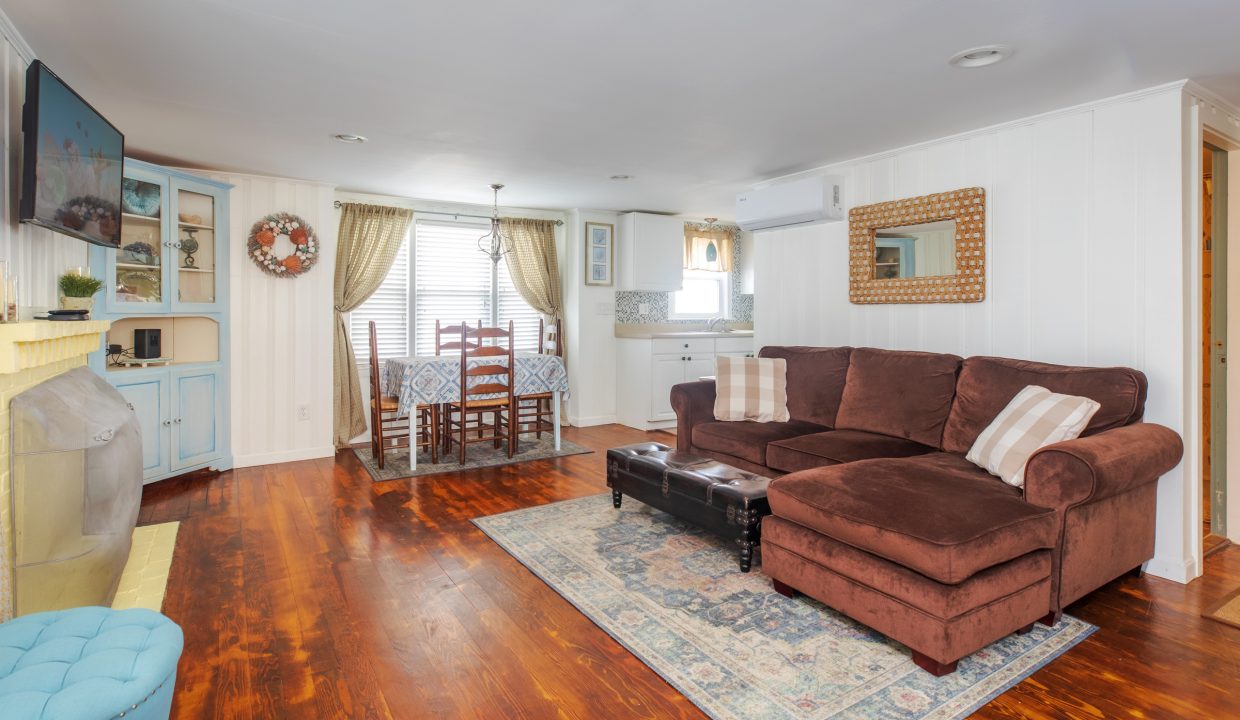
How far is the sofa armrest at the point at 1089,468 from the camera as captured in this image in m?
2.25

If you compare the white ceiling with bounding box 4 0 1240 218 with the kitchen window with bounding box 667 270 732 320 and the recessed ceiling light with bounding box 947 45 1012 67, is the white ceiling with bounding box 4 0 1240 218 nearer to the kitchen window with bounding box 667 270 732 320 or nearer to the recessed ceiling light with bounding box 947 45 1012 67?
the recessed ceiling light with bounding box 947 45 1012 67

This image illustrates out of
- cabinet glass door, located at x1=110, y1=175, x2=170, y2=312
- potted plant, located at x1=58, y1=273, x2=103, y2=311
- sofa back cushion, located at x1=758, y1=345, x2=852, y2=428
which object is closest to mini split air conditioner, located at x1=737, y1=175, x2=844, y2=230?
sofa back cushion, located at x1=758, y1=345, x2=852, y2=428

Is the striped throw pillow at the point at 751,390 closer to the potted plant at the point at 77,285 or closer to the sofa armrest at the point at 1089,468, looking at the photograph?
the sofa armrest at the point at 1089,468

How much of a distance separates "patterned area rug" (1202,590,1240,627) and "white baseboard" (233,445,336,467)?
549cm

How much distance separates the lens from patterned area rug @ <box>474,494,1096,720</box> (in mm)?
1969

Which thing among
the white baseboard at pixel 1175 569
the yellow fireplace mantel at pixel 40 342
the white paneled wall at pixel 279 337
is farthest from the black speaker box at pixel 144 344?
the white baseboard at pixel 1175 569

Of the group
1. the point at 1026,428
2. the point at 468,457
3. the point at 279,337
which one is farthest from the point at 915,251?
the point at 279,337

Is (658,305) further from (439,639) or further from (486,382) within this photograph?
(439,639)

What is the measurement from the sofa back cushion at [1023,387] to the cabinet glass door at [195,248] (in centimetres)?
494

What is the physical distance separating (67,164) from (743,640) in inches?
125

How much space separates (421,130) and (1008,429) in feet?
11.1

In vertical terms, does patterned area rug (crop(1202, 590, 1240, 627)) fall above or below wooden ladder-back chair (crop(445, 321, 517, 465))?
below

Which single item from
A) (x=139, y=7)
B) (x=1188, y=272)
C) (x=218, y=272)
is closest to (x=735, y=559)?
(x=1188, y=272)

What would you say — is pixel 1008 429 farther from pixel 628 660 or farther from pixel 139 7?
pixel 139 7
